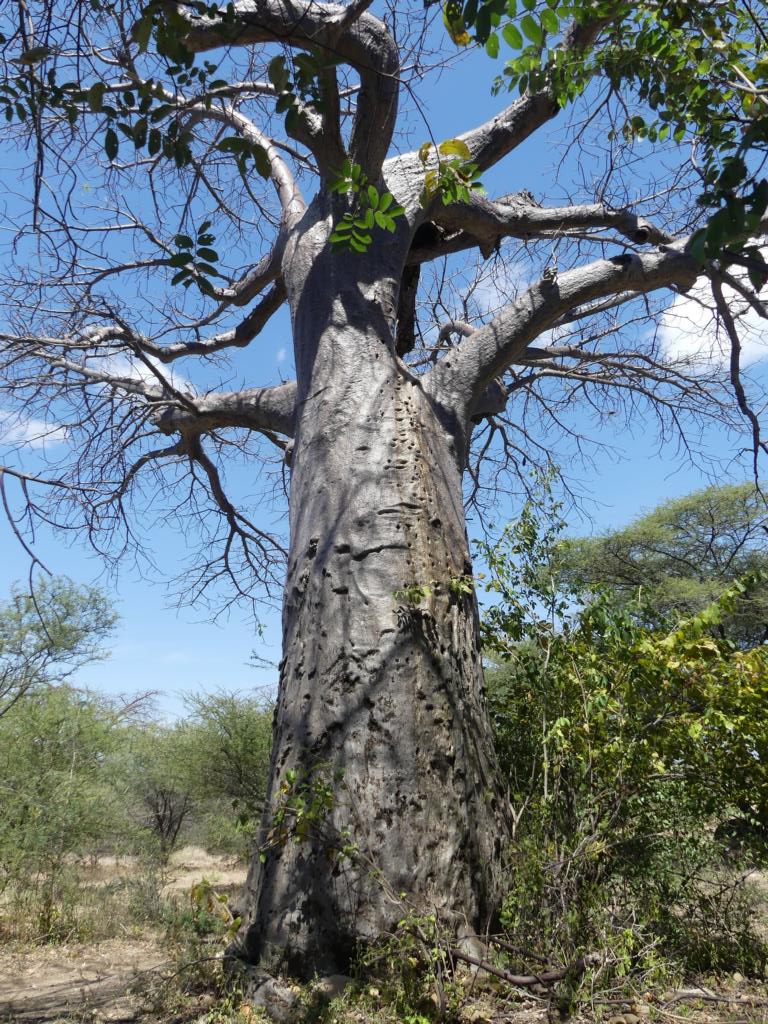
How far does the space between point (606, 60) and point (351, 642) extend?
8.30 ft

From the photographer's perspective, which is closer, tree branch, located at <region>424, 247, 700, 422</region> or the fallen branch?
the fallen branch

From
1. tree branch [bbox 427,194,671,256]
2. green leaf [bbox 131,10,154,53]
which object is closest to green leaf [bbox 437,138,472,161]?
green leaf [bbox 131,10,154,53]

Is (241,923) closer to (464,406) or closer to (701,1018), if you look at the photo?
(701,1018)

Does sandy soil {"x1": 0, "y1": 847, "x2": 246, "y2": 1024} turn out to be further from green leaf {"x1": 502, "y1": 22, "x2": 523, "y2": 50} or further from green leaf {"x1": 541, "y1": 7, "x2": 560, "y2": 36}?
green leaf {"x1": 541, "y1": 7, "x2": 560, "y2": 36}

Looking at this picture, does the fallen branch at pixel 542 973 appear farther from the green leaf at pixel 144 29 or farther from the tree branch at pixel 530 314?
the green leaf at pixel 144 29

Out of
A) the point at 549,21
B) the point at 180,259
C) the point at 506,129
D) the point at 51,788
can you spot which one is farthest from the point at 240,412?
the point at 51,788

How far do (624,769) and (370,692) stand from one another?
919 mm

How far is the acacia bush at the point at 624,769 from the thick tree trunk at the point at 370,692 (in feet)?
0.78

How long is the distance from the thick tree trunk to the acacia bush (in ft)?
0.78

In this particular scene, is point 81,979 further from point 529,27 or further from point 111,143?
point 529,27

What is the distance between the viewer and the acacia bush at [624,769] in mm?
2385

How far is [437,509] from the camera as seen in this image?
10.4 feet

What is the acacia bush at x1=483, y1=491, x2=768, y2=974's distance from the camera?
7.82ft

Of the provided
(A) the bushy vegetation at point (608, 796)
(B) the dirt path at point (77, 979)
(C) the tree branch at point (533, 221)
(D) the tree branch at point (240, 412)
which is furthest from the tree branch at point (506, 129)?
(B) the dirt path at point (77, 979)
